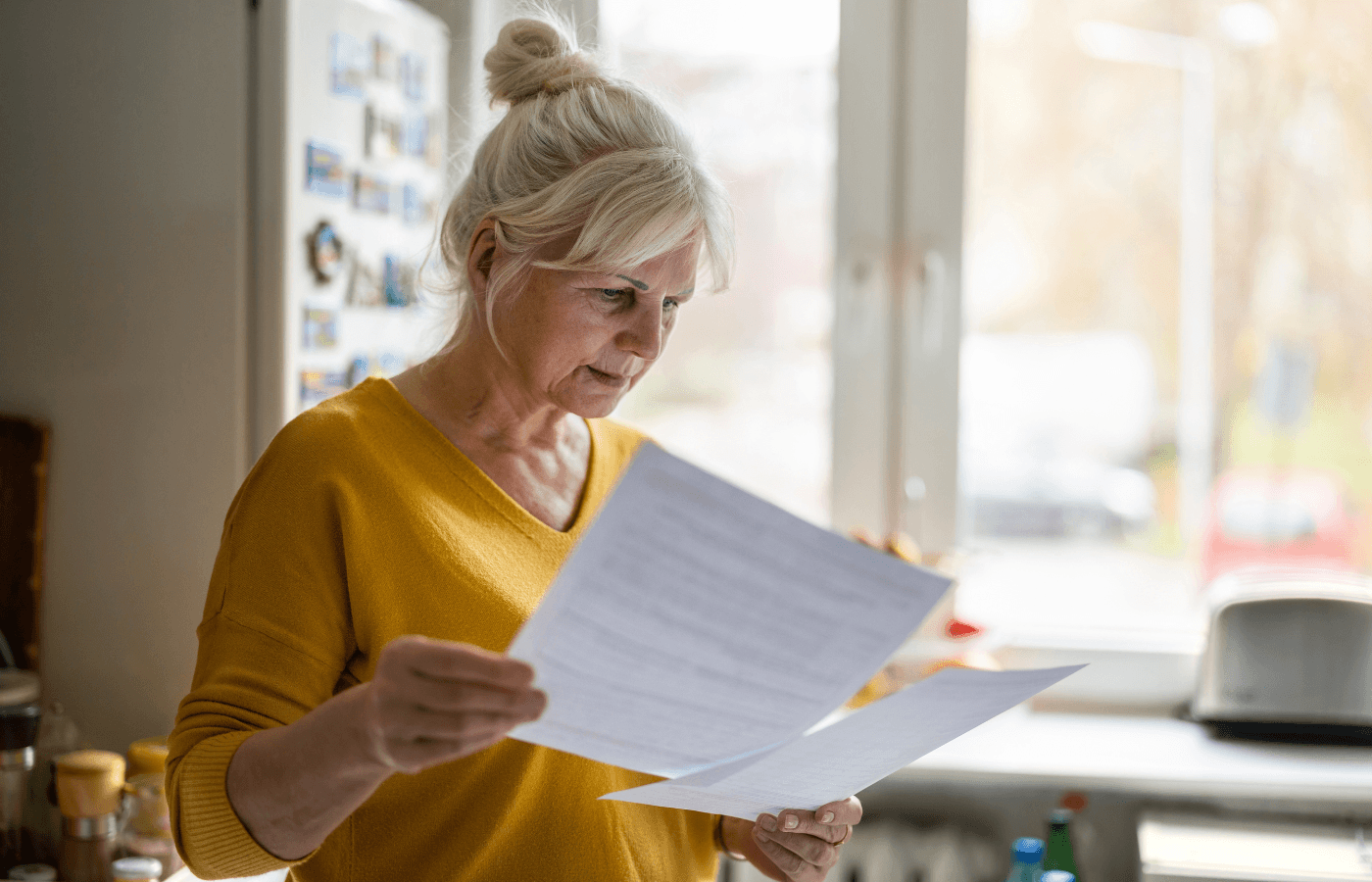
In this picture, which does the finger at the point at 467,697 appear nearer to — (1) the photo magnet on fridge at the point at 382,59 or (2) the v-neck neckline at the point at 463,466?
(2) the v-neck neckline at the point at 463,466

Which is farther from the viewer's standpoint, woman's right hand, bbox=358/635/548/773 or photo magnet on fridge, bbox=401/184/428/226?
photo magnet on fridge, bbox=401/184/428/226

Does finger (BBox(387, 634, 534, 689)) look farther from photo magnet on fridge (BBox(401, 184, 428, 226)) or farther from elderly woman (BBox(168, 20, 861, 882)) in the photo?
photo magnet on fridge (BBox(401, 184, 428, 226))

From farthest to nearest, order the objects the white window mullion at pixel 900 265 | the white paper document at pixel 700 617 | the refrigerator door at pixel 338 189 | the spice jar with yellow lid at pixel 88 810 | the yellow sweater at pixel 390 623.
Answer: the white window mullion at pixel 900 265 → the refrigerator door at pixel 338 189 → the spice jar with yellow lid at pixel 88 810 → the yellow sweater at pixel 390 623 → the white paper document at pixel 700 617

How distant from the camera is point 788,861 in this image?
93 cm

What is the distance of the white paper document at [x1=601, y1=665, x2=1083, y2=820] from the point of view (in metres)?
0.66

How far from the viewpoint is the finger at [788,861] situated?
0.93 metres

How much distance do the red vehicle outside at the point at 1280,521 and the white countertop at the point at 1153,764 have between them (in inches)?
14.0

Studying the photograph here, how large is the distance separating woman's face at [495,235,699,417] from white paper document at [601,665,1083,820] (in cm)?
34

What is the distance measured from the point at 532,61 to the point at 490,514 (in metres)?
0.40

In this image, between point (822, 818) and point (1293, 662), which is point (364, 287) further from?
point (1293, 662)

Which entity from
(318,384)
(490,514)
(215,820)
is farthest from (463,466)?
(318,384)

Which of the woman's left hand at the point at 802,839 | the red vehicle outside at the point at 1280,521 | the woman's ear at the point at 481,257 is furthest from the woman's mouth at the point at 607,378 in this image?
the red vehicle outside at the point at 1280,521

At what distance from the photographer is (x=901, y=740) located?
709 millimetres

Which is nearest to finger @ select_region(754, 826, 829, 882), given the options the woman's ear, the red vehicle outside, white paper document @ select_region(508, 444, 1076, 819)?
white paper document @ select_region(508, 444, 1076, 819)
